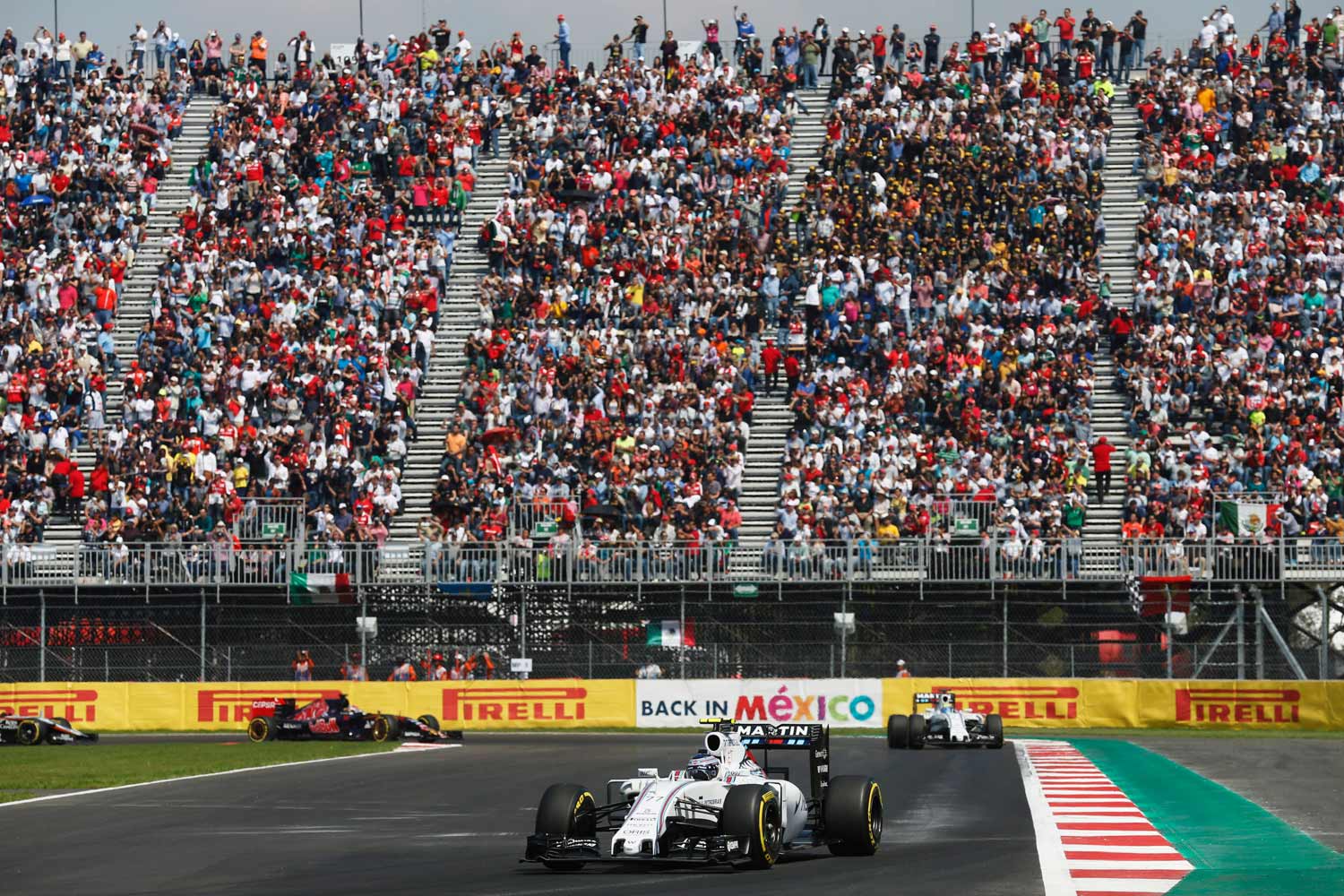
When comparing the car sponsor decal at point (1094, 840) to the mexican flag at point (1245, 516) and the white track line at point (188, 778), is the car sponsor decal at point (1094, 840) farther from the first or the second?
the mexican flag at point (1245, 516)

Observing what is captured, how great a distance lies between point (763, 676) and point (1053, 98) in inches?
692

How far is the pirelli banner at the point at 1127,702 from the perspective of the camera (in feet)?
126

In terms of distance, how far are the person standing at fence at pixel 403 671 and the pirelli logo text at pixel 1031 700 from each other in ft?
34.4

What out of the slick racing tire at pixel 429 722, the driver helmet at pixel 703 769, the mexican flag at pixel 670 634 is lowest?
the slick racing tire at pixel 429 722

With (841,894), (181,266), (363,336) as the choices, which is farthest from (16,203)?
(841,894)

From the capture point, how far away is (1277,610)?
128 feet

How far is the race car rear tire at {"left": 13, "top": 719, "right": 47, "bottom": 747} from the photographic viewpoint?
36094 millimetres

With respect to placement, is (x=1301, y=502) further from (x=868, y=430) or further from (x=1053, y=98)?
(x=1053, y=98)

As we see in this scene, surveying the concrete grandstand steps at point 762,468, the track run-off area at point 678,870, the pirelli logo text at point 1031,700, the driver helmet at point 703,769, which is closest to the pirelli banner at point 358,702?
the concrete grandstand steps at point 762,468

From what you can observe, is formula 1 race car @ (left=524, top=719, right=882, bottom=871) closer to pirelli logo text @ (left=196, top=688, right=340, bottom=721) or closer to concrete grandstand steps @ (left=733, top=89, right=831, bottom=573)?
concrete grandstand steps @ (left=733, top=89, right=831, bottom=573)

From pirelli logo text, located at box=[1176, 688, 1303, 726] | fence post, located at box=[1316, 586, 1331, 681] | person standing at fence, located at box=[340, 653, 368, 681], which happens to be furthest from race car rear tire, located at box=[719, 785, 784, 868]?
person standing at fence, located at box=[340, 653, 368, 681]

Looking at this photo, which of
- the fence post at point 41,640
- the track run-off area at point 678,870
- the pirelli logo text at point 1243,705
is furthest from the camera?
the fence post at point 41,640

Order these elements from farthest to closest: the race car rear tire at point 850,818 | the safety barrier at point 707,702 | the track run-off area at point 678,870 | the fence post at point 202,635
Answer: the fence post at point 202,635
the safety barrier at point 707,702
the race car rear tire at point 850,818
the track run-off area at point 678,870

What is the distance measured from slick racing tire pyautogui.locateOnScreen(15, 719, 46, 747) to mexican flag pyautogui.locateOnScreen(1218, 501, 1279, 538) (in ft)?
71.0
